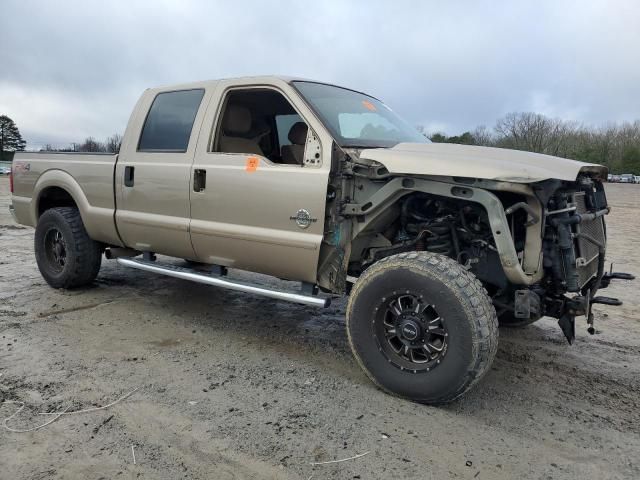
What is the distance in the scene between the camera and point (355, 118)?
4.09 m

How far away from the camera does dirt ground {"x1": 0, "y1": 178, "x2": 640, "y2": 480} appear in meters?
2.51

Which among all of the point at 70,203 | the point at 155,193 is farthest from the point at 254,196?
the point at 70,203

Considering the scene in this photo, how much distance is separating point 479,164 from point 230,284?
214 centimetres

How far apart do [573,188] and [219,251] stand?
8.67 feet

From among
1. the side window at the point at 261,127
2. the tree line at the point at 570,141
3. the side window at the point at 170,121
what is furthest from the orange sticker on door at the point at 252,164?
the tree line at the point at 570,141

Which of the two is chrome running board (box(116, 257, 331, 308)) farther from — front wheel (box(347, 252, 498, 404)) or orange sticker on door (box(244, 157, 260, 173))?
orange sticker on door (box(244, 157, 260, 173))

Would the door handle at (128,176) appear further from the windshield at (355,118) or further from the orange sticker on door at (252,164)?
the windshield at (355,118)

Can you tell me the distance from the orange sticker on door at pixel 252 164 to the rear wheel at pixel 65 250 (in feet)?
8.01

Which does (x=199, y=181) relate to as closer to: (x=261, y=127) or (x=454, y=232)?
(x=261, y=127)

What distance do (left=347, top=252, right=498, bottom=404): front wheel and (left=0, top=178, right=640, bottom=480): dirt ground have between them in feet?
0.64

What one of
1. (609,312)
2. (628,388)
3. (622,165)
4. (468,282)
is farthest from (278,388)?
(622,165)

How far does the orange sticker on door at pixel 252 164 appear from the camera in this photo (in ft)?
12.7

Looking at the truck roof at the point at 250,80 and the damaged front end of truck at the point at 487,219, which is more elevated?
the truck roof at the point at 250,80

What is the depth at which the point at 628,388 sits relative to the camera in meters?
3.45
